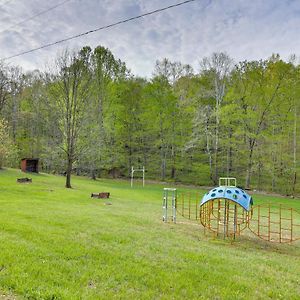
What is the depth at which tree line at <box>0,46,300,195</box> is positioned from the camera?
26641 mm

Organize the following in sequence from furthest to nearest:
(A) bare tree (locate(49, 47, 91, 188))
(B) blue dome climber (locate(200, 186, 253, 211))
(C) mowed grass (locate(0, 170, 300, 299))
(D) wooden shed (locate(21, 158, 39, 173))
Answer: (D) wooden shed (locate(21, 158, 39, 173)), (A) bare tree (locate(49, 47, 91, 188)), (B) blue dome climber (locate(200, 186, 253, 211)), (C) mowed grass (locate(0, 170, 300, 299))

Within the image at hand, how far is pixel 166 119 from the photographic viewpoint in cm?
3316

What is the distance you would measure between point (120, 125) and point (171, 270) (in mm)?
28925

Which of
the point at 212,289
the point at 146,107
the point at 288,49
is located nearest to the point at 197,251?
the point at 212,289

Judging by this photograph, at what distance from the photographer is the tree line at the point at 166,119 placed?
2664 centimetres

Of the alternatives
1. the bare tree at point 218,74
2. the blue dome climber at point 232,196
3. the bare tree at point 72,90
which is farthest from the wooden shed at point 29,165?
the blue dome climber at point 232,196

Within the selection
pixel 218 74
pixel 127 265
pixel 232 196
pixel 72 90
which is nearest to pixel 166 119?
pixel 218 74

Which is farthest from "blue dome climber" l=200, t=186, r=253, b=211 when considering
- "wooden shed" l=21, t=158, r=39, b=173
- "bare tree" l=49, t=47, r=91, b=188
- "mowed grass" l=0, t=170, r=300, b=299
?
"wooden shed" l=21, t=158, r=39, b=173

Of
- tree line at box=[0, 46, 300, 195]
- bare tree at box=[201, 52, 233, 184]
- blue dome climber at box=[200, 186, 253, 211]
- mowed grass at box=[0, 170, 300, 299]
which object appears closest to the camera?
mowed grass at box=[0, 170, 300, 299]

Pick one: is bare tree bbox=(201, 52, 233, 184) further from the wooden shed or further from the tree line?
the wooden shed

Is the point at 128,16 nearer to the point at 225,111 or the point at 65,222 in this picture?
the point at 65,222

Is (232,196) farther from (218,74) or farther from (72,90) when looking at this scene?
(218,74)

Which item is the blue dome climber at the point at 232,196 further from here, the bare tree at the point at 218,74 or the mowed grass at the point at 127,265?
the bare tree at the point at 218,74

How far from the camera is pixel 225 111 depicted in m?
29.0
